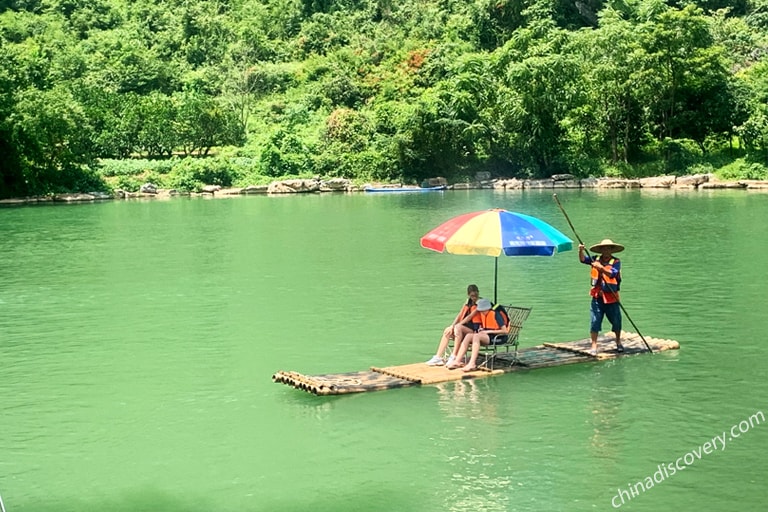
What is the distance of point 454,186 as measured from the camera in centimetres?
5731

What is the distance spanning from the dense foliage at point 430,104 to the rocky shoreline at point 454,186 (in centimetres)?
113

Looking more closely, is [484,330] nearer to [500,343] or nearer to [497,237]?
[500,343]

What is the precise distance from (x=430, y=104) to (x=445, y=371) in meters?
47.0

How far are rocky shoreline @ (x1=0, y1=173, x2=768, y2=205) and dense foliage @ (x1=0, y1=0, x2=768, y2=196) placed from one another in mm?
1132

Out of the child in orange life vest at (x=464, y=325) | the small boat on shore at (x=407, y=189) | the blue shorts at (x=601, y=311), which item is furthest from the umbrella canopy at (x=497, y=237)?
the small boat on shore at (x=407, y=189)

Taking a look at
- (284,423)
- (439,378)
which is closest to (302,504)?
(284,423)

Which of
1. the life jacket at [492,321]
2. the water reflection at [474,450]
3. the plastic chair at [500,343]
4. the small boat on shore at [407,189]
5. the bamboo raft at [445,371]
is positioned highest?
the small boat on shore at [407,189]

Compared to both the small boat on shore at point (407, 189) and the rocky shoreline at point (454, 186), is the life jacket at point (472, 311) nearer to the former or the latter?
the rocky shoreline at point (454, 186)

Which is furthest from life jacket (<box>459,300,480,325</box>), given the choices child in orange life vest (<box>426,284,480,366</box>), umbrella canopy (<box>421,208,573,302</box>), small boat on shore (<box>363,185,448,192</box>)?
small boat on shore (<box>363,185,448,192</box>)

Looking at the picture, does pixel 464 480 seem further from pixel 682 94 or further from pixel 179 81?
pixel 179 81

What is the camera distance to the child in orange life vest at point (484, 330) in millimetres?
13211

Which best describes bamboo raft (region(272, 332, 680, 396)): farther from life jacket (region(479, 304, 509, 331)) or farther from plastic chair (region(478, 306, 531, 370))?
life jacket (region(479, 304, 509, 331))

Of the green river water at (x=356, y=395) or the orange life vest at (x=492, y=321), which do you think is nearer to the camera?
the green river water at (x=356, y=395)

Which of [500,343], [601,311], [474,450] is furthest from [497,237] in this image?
[474,450]
